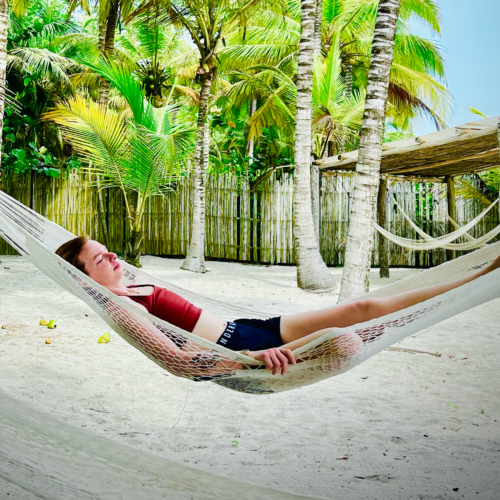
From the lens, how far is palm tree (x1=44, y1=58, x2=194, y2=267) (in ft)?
18.4

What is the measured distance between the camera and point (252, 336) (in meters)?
1.78

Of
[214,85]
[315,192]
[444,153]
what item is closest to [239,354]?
[444,153]

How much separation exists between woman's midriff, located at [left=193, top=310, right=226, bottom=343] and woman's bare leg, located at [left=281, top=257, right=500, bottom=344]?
0.72ft

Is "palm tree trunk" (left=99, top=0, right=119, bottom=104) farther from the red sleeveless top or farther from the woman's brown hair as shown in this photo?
the red sleeveless top

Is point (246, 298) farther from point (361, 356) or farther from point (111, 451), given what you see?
point (111, 451)

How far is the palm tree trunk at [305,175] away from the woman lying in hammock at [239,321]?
11.4 ft

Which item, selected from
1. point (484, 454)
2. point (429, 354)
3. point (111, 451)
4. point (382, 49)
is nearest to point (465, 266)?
point (484, 454)

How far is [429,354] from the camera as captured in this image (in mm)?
3000

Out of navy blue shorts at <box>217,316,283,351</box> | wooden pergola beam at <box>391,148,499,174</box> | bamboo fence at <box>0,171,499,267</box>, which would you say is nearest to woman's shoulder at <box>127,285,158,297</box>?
navy blue shorts at <box>217,316,283,351</box>

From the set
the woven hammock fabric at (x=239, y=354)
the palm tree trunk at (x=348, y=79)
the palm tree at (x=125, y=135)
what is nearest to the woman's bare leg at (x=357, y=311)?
the woven hammock fabric at (x=239, y=354)

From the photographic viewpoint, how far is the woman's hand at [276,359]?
4.86ft

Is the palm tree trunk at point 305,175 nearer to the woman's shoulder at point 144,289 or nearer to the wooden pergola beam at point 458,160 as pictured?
the wooden pergola beam at point 458,160

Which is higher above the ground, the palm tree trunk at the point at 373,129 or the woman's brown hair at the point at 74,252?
the palm tree trunk at the point at 373,129

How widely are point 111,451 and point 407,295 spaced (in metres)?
0.99
